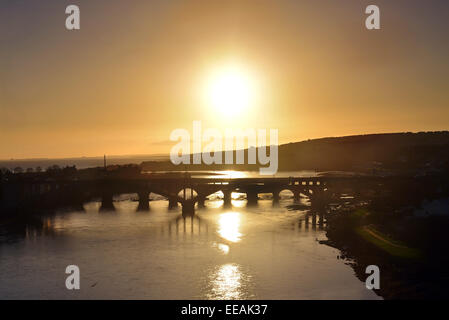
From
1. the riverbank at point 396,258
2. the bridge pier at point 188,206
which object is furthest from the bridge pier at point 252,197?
the riverbank at point 396,258

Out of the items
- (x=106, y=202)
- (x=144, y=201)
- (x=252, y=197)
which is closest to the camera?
(x=144, y=201)

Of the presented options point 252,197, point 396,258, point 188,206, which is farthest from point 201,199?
point 396,258

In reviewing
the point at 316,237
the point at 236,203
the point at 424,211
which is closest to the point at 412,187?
the point at 424,211

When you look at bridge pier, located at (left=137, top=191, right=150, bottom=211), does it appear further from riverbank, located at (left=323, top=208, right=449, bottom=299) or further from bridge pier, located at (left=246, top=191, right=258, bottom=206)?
riverbank, located at (left=323, top=208, right=449, bottom=299)

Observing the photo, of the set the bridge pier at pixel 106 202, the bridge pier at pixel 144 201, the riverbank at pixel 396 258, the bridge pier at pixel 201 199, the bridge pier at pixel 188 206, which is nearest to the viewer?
the riverbank at pixel 396 258

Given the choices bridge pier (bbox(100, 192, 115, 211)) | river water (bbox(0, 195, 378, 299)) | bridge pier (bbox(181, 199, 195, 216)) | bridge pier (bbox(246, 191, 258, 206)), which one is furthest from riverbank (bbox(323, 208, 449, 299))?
bridge pier (bbox(100, 192, 115, 211))

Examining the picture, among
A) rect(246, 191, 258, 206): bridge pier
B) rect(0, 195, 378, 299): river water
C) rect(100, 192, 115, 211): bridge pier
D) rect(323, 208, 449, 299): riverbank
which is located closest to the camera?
rect(323, 208, 449, 299): riverbank

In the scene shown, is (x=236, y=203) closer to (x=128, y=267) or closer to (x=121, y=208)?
(x=121, y=208)

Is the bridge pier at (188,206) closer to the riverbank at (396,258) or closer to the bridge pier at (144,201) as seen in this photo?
the bridge pier at (144,201)

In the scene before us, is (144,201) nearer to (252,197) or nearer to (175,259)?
(252,197)
